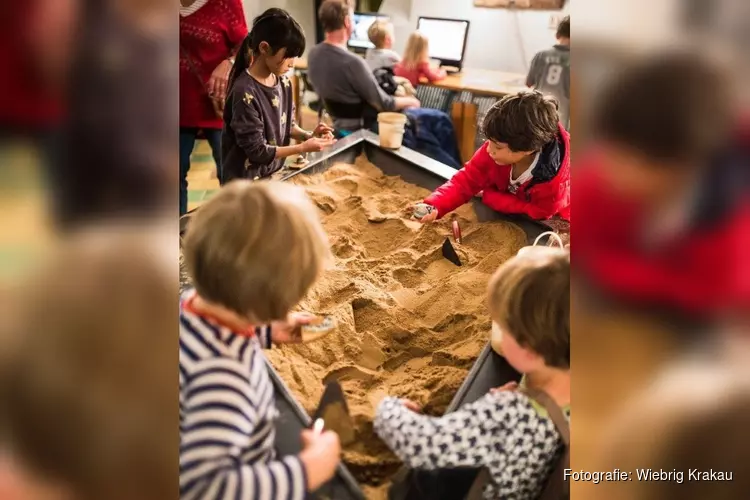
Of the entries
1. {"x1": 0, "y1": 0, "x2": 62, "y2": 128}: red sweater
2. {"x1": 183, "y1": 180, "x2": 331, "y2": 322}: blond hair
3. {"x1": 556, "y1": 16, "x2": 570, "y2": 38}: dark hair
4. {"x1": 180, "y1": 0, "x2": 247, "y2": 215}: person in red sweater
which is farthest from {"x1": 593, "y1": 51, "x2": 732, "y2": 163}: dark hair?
{"x1": 0, "y1": 0, "x2": 62, "y2": 128}: red sweater

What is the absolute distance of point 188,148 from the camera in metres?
0.75

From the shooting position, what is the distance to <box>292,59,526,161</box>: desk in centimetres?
132

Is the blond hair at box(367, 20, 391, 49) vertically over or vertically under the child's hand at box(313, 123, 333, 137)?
over

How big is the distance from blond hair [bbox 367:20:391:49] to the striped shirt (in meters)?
0.92

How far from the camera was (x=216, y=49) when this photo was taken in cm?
77

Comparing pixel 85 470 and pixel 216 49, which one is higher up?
pixel 216 49

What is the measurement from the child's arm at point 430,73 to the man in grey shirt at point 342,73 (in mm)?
148

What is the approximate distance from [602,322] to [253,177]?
1.57ft

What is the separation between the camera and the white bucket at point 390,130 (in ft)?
4.36

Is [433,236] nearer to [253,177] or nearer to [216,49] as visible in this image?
[253,177]

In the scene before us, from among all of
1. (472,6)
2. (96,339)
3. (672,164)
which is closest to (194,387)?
(96,339)

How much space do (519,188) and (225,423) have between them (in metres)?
0.59

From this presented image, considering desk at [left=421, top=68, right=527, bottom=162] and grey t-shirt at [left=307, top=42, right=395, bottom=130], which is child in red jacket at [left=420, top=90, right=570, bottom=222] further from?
grey t-shirt at [left=307, top=42, right=395, bottom=130]

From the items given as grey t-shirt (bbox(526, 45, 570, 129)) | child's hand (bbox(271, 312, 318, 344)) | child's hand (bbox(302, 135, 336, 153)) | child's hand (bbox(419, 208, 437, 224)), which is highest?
grey t-shirt (bbox(526, 45, 570, 129))
